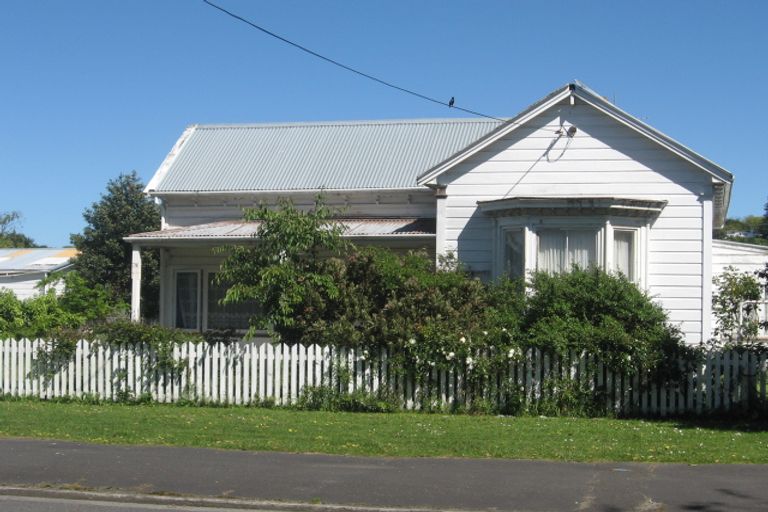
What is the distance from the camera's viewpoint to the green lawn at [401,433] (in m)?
11.6

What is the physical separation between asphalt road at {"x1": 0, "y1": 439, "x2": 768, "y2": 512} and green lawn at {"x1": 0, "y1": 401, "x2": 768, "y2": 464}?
0.55 m

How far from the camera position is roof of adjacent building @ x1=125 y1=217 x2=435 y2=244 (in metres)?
19.8

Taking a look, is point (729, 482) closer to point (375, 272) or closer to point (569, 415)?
point (569, 415)

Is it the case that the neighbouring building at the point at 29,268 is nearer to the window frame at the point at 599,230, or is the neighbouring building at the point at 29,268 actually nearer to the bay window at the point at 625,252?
the window frame at the point at 599,230

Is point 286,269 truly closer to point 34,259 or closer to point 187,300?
point 187,300

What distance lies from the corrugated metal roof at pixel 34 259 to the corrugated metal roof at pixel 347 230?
38.0ft

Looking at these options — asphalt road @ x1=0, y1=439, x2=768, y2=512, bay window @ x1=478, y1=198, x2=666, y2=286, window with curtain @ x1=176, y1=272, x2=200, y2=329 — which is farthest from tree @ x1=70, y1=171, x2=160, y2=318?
asphalt road @ x1=0, y1=439, x2=768, y2=512

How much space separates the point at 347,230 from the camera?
19797 millimetres

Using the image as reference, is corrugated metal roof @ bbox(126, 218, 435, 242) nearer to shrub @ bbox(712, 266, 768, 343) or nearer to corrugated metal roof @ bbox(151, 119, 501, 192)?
corrugated metal roof @ bbox(151, 119, 501, 192)

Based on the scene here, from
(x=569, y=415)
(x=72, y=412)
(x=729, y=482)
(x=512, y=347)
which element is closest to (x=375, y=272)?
(x=512, y=347)

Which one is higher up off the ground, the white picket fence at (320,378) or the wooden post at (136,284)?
the wooden post at (136,284)

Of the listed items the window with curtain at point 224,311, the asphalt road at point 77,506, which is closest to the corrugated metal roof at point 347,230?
the window with curtain at point 224,311

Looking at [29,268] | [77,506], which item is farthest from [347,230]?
[29,268]

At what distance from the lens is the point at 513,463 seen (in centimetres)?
1081
